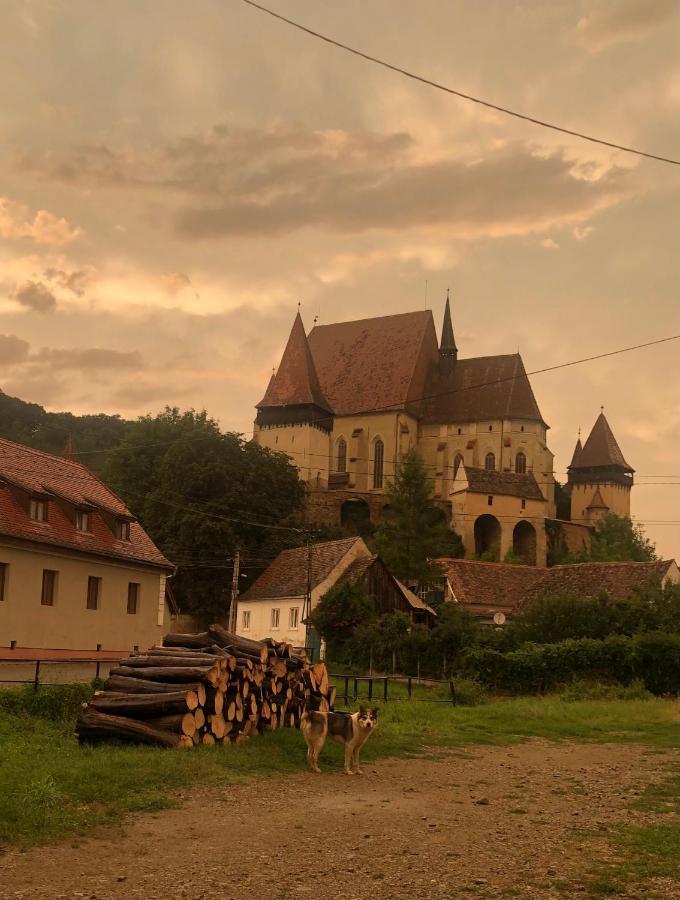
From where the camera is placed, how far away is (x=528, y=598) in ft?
150

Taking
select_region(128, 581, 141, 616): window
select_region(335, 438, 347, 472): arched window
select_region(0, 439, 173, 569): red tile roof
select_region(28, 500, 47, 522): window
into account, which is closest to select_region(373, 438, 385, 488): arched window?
select_region(335, 438, 347, 472): arched window

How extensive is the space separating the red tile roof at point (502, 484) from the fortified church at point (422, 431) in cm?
11

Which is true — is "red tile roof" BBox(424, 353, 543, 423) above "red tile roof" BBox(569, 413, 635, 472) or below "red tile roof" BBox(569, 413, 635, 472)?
above

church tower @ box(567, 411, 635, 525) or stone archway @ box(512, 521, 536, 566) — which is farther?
church tower @ box(567, 411, 635, 525)

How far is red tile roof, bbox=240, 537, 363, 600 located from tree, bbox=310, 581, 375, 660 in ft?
12.8

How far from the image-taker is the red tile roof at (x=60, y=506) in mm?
29266

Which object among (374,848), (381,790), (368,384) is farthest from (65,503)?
(368,384)

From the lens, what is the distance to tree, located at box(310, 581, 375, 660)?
45.7m

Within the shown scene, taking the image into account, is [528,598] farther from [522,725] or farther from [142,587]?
[522,725]

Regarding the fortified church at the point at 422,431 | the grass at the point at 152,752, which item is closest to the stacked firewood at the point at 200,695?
the grass at the point at 152,752

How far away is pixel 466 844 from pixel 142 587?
83.2 ft

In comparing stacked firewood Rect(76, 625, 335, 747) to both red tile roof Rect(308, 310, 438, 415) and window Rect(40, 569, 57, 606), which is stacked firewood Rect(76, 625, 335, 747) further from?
red tile roof Rect(308, 310, 438, 415)

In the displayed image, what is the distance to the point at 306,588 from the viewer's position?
5006 cm

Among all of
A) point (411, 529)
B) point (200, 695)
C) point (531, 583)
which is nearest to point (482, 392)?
point (411, 529)
